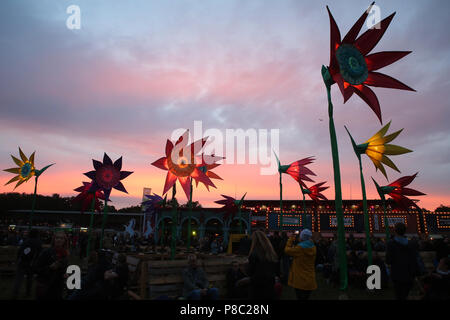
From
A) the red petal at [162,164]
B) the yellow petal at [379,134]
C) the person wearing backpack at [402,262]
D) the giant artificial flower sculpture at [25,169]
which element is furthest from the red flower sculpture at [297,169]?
the giant artificial flower sculpture at [25,169]

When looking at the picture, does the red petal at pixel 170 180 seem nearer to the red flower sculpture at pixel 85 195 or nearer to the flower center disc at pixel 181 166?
the flower center disc at pixel 181 166

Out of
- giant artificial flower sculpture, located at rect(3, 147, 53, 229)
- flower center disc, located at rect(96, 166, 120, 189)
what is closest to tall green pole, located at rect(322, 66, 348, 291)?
flower center disc, located at rect(96, 166, 120, 189)

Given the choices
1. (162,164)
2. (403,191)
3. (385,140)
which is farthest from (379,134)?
(162,164)

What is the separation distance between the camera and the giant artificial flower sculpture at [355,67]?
7.01m

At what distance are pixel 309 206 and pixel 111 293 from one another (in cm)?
3855

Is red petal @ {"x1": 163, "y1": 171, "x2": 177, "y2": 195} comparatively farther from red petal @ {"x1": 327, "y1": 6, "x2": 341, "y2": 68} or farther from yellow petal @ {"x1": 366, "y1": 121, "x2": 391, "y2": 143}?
yellow petal @ {"x1": 366, "y1": 121, "x2": 391, "y2": 143}

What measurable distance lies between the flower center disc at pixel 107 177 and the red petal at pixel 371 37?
1142 centimetres

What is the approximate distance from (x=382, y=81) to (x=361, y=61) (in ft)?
2.60

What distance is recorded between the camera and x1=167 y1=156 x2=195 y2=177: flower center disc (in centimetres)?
1030

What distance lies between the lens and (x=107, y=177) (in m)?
13.4
